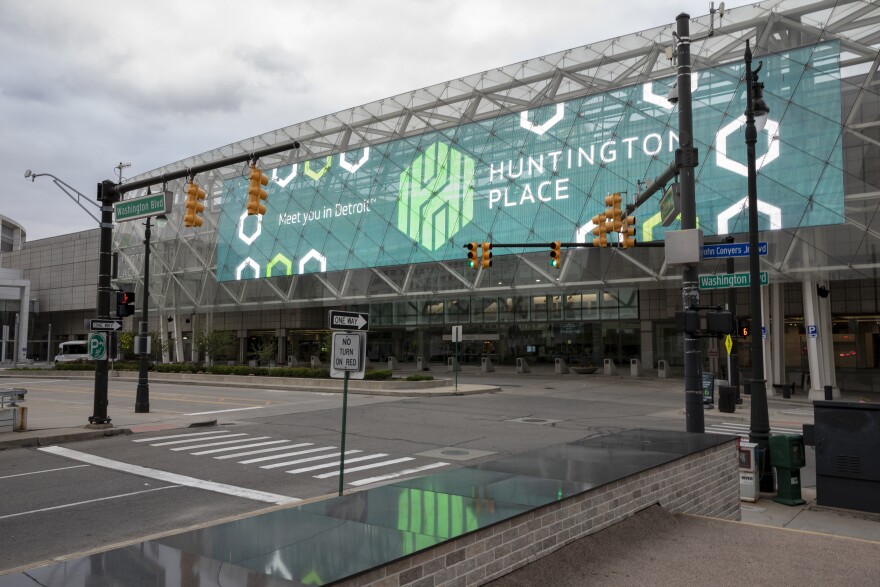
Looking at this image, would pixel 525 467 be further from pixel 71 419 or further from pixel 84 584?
pixel 71 419

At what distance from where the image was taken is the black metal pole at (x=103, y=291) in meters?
17.3

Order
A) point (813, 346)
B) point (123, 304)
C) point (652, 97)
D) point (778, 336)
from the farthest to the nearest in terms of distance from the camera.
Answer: point (652, 97) < point (778, 336) < point (813, 346) < point (123, 304)

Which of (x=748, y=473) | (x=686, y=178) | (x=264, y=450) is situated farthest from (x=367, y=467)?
(x=686, y=178)

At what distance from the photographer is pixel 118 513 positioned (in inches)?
355

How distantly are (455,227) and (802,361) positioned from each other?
88.3 ft

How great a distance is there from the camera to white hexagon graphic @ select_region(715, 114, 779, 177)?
104 feet

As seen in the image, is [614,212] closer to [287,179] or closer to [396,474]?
[396,474]

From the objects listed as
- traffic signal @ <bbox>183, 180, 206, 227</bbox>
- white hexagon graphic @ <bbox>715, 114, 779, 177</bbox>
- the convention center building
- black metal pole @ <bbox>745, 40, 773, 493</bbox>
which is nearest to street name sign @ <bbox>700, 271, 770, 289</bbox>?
the convention center building

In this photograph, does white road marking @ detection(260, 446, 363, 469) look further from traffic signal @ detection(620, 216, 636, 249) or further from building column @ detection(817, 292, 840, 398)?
building column @ detection(817, 292, 840, 398)

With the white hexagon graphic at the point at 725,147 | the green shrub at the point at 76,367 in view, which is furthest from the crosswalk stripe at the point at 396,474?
the green shrub at the point at 76,367

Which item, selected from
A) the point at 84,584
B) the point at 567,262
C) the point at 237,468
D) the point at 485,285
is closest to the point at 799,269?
the point at 567,262

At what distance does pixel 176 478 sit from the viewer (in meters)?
11.4

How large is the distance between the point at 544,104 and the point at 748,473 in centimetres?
3258

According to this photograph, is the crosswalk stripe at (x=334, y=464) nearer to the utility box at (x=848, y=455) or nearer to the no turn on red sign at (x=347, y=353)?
the no turn on red sign at (x=347, y=353)
